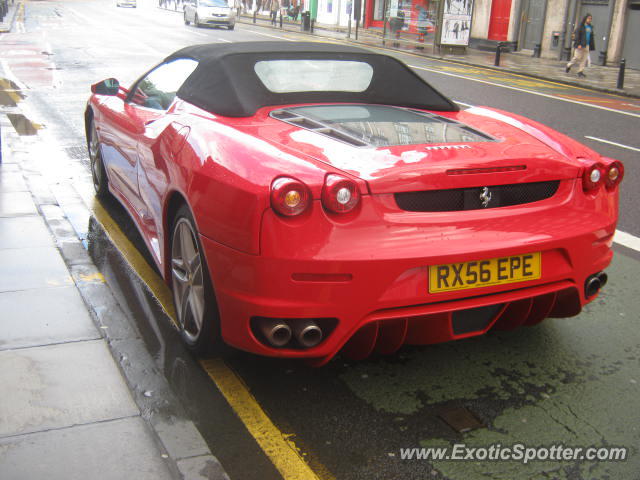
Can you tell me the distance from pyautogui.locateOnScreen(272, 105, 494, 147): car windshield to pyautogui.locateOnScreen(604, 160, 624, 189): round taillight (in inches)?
22.0

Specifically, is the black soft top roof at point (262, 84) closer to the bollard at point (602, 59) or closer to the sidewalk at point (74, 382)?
the sidewalk at point (74, 382)

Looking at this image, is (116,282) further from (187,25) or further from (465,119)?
(187,25)

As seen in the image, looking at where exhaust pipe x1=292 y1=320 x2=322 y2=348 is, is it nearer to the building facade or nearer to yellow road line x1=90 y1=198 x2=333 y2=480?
yellow road line x1=90 y1=198 x2=333 y2=480

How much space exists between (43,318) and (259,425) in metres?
1.56

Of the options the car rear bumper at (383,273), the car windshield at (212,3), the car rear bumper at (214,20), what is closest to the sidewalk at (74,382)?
the car rear bumper at (383,273)

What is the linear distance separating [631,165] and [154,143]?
678 cm

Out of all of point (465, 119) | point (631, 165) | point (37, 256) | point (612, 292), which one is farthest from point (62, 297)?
point (631, 165)

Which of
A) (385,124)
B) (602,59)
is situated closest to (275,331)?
(385,124)

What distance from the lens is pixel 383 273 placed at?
292 cm

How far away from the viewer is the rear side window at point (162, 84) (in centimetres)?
451

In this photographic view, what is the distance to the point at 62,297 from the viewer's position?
14.2 feet

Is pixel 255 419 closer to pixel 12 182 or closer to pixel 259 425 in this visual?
pixel 259 425

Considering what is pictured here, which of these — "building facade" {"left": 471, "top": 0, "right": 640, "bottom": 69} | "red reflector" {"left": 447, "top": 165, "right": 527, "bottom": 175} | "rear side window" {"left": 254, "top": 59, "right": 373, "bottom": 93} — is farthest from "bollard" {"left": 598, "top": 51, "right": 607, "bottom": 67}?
"red reflector" {"left": 447, "top": 165, "right": 527, "bottom": 175}

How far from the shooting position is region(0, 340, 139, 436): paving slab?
10.0 feet
